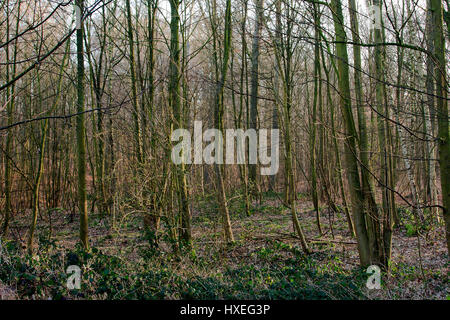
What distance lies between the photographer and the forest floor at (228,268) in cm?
435

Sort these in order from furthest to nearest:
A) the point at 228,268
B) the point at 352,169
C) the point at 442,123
Answer: the point at 228,268 < the point at 352,169 < the point at 442,123

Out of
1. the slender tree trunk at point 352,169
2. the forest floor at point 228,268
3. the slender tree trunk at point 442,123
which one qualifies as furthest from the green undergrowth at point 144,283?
the slender tree trunk at point 442,123

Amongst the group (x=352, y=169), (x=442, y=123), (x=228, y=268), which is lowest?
(x=228, y=268)

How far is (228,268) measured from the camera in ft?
21.3

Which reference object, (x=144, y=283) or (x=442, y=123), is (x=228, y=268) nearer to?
(x=144, y=283)

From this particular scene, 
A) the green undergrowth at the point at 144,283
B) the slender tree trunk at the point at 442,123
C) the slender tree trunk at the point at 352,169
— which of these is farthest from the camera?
the slender tree trunk at the point at 352,169

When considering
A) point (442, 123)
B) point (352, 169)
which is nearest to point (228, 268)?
point (352, 169)

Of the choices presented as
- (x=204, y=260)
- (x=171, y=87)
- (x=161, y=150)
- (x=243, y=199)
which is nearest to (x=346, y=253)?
(x=204, y=260)

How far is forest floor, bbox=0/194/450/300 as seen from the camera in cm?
435

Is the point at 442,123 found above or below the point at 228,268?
above

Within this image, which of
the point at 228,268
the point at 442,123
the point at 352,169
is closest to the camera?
the point at 442,123

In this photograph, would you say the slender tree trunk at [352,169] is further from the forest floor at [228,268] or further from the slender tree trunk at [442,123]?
the slender tree trunk at [442,123]

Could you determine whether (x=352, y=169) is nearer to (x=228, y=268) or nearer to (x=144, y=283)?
(x=228, y=268)

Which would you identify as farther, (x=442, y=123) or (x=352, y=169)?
(x=352, y=169)
